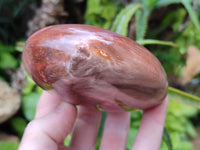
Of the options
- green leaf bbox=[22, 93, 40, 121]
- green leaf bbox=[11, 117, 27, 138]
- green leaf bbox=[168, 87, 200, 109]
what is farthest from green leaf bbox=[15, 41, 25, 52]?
green leaf bbox=[168, 87, 200, 109]

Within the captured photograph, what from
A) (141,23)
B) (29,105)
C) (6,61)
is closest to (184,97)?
(141,23)

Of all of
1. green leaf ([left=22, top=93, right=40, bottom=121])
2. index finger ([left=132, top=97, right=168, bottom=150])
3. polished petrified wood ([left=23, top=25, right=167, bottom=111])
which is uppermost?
polished petrified wood ([left=23, top=25, right=167, bottom=111])

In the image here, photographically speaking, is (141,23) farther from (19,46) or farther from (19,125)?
(19,125)

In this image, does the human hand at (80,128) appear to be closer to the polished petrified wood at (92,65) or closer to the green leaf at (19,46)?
the polished petrified wood at (92,65)

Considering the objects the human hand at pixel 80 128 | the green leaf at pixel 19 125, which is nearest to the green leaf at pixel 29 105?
the green leaf at pixel 19 125

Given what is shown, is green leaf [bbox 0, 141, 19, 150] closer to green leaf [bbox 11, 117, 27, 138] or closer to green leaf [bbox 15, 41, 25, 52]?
green leaf [bbox 11, 117, 27, 138]
